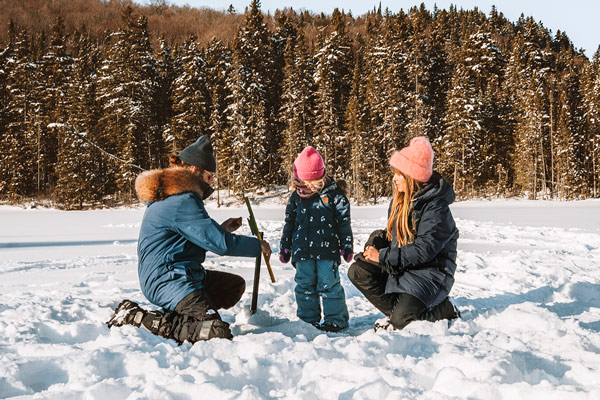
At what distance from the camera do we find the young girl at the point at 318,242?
4020mm

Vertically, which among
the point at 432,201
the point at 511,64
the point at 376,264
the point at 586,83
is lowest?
the point at 376,264

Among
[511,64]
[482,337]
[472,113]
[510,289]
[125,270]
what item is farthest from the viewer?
[511,64]

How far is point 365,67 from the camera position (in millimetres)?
41625

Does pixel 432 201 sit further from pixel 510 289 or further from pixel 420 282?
pixel 510 289

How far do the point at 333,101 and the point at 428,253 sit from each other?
3575cm

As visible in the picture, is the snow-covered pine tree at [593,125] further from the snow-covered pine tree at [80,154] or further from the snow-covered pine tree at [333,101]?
the snow-covered pine tree at [80,154]

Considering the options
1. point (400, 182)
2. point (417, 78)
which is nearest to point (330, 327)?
point (400, 182)

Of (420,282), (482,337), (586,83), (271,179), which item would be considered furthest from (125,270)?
(586,83)

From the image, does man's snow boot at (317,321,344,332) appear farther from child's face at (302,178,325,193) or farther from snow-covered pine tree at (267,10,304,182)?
snow-covered pine tree at (267,10,304,182)

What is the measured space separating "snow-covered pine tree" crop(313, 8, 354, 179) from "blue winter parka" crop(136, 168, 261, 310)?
104 ft

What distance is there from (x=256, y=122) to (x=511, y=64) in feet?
93.7

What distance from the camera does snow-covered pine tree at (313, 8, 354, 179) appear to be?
116 feet

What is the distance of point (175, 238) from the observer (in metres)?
3.18

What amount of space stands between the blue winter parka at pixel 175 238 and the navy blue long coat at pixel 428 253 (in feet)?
3.63
